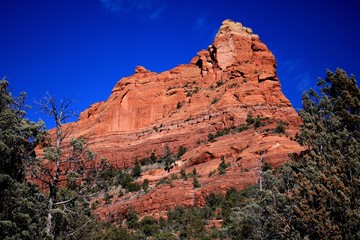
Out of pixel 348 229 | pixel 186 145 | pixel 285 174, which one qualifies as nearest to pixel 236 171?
pixel 186 145

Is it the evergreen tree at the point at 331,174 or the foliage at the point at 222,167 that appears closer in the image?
the evergreen tree at the point at 331,174

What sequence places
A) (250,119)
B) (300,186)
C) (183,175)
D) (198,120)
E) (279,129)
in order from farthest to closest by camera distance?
(198,120)
(250,119)
(279,129)
(183,175)
(300,186)

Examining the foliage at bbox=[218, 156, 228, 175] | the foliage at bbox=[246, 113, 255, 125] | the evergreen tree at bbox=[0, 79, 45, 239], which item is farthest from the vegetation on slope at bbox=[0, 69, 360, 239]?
the foliage at bbox=[246, 113, 255, 125]

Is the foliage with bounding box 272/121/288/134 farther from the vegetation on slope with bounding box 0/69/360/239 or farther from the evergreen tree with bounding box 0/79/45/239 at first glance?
the evergreen tree with bounding box 0/79/45/239

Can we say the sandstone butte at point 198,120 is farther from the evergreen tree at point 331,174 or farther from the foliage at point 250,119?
the evergreen tree at point 331,174

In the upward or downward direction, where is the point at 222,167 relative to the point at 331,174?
upward

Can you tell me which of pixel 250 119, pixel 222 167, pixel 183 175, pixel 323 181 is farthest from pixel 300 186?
pixel 250 119

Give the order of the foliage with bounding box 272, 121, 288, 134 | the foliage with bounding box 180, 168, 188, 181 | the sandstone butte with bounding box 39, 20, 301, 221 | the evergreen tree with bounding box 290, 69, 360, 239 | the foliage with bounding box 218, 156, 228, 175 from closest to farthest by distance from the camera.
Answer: the evergreen tree with bounding box 290, 69, 360, 239 < the sandstone butte with bounding box 39, 20, 301, 221 < the foliage with bounding box 218, 156, 228, 175 < the foliage with bounding box 180, 168, 188, 181 < the foliage with bounding box 272, 121, 288, 134

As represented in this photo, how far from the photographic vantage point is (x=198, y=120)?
240ft

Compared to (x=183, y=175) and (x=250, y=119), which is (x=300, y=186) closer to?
(x=183, y=175)

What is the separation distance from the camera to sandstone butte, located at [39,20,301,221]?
45.7m

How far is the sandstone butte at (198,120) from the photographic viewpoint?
45688 millimetres

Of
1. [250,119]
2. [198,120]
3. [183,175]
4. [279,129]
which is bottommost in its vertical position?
[183,175]

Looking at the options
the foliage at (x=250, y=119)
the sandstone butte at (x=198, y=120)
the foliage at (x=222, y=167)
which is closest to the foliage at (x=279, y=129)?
the sandstone butte at (x=198, y=120)
